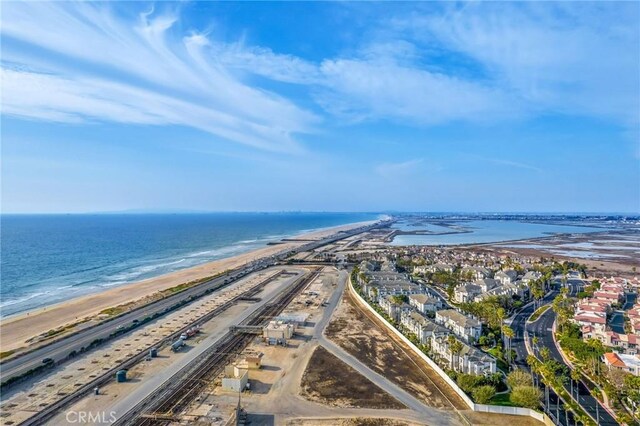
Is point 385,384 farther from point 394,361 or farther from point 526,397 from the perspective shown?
point 526,397

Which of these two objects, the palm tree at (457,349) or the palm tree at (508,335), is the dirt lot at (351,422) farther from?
the palm tree at (508,335)

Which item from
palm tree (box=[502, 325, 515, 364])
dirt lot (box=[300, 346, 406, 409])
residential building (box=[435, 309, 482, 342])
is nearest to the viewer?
dirt lot (box=[300, 346, 406, 409])

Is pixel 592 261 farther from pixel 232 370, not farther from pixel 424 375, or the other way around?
pixel 232 370

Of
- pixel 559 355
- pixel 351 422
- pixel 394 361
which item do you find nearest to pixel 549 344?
pixel 559 355

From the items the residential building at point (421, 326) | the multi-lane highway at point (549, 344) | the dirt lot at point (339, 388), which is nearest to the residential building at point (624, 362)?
the multi-lane highway at point (549, 344)

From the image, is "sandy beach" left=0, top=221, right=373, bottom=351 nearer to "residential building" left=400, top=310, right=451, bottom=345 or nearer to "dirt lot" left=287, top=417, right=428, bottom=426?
"dirt lot" left=287, top=417, right=428, bottom=426

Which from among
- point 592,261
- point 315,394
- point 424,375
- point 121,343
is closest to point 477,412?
point 424,375

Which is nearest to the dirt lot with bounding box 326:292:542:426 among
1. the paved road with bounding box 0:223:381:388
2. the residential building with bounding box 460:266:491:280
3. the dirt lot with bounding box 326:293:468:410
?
the dirt lot with bounding box 326:293:468:410

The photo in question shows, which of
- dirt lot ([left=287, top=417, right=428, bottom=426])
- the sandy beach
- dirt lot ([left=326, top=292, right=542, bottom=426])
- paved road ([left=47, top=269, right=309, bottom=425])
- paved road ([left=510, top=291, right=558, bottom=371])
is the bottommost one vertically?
the sandy beach
